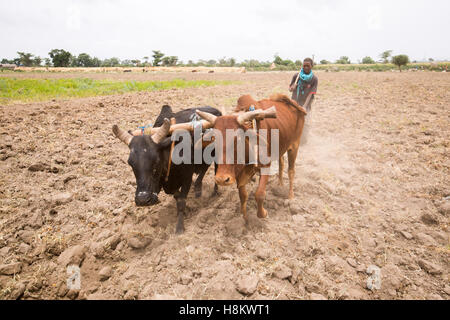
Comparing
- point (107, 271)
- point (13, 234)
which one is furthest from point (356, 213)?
point (13, 234)

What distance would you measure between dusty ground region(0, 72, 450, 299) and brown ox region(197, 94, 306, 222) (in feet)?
1.63

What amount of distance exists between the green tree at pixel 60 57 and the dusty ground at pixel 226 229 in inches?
3117

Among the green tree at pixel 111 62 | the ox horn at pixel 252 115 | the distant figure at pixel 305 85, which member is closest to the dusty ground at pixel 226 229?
the distant figure at pixel 305 85

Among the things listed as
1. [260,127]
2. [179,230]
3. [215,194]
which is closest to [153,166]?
[179,230]

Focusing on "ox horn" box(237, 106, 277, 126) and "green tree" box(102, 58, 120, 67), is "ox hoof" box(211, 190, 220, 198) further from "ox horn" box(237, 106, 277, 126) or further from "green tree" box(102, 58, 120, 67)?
"green tree" box(102, 58, 120, 67)

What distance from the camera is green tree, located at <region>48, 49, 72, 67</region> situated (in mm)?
68062

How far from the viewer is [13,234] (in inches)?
128

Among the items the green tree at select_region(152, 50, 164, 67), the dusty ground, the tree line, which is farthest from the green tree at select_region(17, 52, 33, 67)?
the dusty ground

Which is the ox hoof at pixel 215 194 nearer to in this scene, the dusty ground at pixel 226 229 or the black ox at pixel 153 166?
the dusty ground at pixel 226 229

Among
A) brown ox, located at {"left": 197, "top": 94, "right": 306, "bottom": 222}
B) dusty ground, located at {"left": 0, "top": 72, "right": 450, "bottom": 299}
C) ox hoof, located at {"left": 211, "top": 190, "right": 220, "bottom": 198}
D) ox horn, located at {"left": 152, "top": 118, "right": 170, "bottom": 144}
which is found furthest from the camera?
ox hoof, located at {"left": 211, "top": 190, "right": 220, "bottom": 198}
